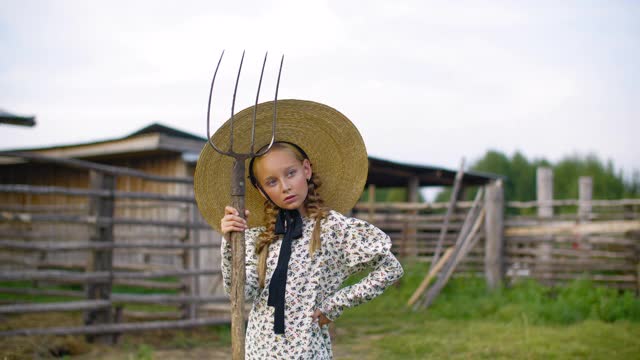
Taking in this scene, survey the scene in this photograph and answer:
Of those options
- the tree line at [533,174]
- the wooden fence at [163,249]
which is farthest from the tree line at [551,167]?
the wooden fence at [163,249]

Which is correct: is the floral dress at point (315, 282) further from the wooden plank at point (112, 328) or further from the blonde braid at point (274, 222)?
the wooden plank at point (112, 328)

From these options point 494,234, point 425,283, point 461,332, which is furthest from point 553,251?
point 461,332

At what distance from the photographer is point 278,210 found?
301cm

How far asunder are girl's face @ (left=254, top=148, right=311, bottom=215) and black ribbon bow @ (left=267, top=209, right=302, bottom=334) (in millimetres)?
52

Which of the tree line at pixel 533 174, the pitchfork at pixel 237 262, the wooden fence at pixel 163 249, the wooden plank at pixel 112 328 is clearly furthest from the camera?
the tree line at pixel 533 174

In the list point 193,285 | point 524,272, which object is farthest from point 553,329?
point 193,285

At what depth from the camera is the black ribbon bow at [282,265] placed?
9.07 feet

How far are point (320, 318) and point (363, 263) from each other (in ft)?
0.95

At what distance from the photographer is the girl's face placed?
9.52 feet

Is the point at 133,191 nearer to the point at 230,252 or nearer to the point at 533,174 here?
the point at 230,252

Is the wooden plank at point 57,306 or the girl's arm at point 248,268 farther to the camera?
the wooden plank at point 57,306

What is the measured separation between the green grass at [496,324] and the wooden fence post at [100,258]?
2.43 metres

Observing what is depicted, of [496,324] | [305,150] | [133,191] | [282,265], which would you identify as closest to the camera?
[282,265]

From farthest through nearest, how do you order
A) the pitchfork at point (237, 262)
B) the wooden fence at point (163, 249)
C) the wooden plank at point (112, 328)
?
the wooden fence at point (163, 249) < the wooden plank at point (112, 328) < the pitchfork at point (237, 262)
